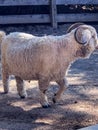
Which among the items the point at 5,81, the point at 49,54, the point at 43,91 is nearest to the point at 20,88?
the point at 5,81

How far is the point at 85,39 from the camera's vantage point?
18.7 ft

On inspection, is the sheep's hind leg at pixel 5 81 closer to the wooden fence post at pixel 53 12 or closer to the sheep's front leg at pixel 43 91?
the sheep's front leg at pixel 43 91

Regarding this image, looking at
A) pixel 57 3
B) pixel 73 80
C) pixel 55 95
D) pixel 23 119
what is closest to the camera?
pixel 23 119

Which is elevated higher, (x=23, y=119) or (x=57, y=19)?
(x=57, y=19)

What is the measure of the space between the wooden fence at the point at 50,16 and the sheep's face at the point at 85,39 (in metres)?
8.03

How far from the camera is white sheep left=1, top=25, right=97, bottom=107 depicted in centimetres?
581

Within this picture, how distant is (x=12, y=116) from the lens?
5.72 meters

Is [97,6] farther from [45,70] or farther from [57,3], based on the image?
[45,70]

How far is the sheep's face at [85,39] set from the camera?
5715mm

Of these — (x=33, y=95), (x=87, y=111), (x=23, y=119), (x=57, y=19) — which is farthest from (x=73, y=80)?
(x=57, y=19)

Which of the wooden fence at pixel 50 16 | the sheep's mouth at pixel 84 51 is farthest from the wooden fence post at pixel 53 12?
the sheep's mouth at pixel 84 51

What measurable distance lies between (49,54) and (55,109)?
0.78 metres

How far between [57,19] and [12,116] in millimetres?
8528

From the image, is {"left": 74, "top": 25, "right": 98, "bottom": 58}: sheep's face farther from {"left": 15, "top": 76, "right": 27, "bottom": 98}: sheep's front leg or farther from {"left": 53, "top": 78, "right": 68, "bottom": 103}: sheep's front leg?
{"left": 15, "top": 76, "right": 27, "bottom": 98}: sheep's front leg
